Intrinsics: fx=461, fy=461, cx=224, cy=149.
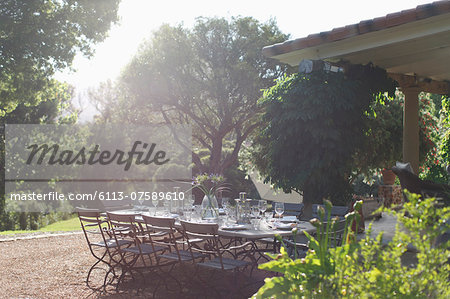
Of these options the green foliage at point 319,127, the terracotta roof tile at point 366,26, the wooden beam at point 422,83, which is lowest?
the green foliage at point 319,127

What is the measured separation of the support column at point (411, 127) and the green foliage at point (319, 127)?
8.24 feet

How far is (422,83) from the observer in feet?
30.5

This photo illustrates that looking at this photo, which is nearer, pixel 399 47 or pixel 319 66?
pixel 399 47

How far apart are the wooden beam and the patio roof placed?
51 cm

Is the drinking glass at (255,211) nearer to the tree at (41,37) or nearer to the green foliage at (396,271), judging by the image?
the green foliage at (396,271)

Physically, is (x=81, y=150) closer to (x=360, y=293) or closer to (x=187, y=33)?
(x=187, y=33)

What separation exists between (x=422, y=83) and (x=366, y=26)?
13.2 ft

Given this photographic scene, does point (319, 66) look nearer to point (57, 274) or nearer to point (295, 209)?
point (295, 209)

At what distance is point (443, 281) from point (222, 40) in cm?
1755

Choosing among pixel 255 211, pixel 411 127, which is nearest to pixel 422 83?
pixel 411 127

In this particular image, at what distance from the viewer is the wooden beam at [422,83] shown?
29.6ft

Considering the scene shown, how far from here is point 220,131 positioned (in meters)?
19.1

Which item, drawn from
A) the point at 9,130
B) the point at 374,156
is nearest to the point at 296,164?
the point at 374,156

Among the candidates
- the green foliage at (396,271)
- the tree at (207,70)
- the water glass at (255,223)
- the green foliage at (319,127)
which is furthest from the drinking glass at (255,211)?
the tree at (207,70)
